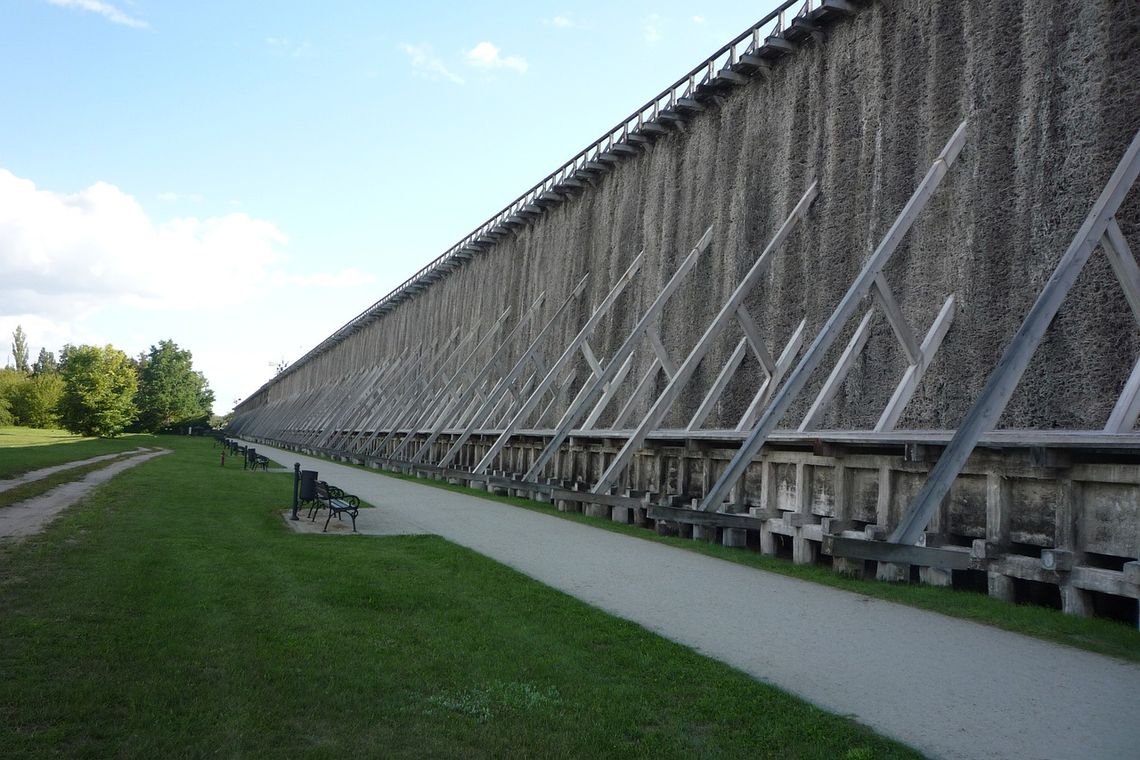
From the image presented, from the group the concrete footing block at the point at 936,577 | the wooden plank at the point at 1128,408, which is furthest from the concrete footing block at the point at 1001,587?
the wooden plank at the point at 1128,408

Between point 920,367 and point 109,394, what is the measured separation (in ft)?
211

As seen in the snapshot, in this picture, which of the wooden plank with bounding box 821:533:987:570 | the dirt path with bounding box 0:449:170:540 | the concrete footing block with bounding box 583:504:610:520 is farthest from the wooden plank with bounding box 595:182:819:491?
the dirt path with bounding box 0:449:170:540

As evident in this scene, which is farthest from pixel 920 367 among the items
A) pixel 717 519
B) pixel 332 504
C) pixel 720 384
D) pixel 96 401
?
pixel 96 401

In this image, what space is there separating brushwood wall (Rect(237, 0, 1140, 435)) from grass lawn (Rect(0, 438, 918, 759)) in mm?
7859

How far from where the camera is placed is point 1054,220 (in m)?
12.4

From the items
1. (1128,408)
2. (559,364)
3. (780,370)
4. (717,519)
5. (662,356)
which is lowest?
(717,519)

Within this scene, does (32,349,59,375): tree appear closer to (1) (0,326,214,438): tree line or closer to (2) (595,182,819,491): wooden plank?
(1) (0,326,214,438): tree line

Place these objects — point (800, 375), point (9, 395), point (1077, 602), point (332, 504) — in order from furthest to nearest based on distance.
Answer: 1. point (9, 395)
2. point (332, 504)
3. point (800, 375)
4. point (1077, 602)

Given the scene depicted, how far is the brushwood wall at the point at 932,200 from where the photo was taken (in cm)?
1190

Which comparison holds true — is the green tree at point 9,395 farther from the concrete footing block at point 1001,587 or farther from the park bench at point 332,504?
the concrete footing block at point 1001,587

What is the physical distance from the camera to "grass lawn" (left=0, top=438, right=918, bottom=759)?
4.74 metres

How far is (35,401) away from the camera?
319 feet

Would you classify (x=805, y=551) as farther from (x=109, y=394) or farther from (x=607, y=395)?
(x=109, y=394)

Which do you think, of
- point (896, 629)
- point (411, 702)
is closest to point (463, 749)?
point (411, 702)
